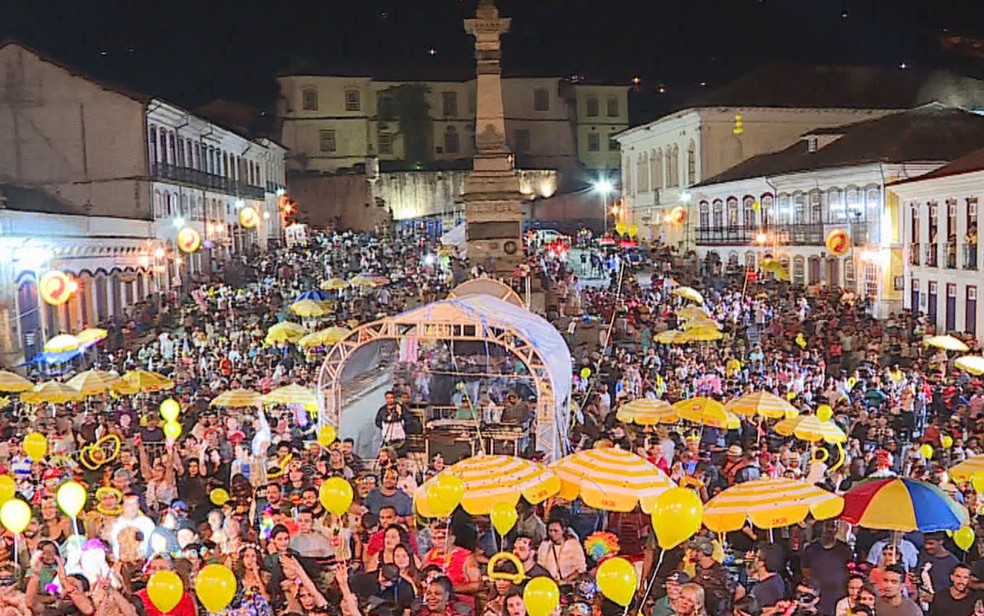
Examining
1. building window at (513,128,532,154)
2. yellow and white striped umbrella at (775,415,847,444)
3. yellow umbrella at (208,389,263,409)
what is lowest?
yellow and white striped umbrella at (775,415,847,444)

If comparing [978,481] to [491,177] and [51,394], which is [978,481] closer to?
[51,394]

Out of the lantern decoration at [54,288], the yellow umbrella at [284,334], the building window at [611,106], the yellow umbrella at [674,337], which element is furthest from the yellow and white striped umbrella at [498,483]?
the building window at [611,106]

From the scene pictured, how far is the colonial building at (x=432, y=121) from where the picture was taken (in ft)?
239

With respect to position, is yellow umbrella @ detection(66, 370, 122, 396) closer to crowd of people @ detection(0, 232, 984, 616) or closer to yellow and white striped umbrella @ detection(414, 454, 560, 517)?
crowd of people @ detection(0, 232, 984, 616)

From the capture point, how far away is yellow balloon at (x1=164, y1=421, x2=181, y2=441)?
15.1m

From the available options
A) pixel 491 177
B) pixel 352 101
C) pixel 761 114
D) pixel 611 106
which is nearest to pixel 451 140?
pixel 352 101

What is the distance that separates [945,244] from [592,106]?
4609 cm

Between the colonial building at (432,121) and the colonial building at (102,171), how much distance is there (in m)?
24.1

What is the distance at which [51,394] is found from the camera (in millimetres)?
17484

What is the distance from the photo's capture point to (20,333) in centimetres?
2862

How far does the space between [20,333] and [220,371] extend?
860 centimetres

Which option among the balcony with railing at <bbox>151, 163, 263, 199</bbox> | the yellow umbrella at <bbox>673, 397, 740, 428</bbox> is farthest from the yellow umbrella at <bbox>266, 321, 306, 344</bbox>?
the balcony with railing at <bbox>151, 163, 263, 199</bbox>

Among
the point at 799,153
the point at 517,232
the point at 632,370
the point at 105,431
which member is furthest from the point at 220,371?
the point at 799,153

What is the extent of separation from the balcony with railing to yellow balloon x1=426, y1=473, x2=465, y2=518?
34.2 m
